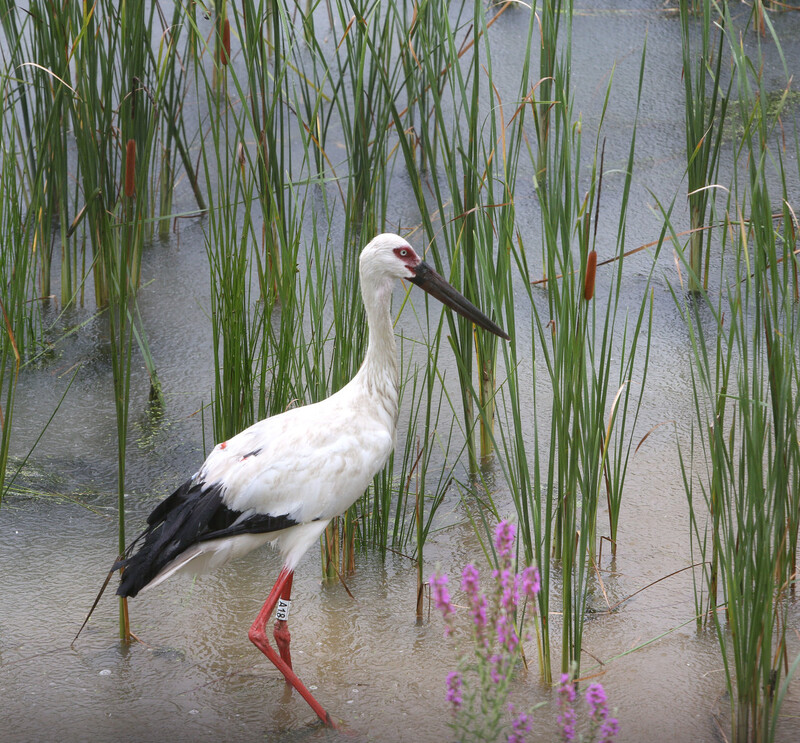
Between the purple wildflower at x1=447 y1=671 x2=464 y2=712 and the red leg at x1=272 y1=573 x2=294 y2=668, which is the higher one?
the purple wildflower at x1=447 y1=671 x2=464 y2=712

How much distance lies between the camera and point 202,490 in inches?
104

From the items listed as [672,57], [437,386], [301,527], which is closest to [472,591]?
[301,527]

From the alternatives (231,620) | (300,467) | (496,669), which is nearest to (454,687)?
(496,669)

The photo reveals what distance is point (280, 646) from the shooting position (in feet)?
8.37

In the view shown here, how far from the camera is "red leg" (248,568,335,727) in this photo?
7.83 feet

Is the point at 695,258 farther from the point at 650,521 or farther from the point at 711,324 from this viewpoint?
the point at 650,521

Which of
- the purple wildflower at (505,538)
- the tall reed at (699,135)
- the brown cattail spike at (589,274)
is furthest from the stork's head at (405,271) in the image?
the tall reed at (699,135)

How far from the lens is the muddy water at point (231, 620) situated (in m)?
2.36

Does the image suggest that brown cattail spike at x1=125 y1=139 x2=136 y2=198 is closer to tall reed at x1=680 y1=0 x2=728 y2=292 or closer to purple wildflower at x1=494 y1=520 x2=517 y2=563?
purple wildflower at x1=494 y1=520 x2=517 y2=563

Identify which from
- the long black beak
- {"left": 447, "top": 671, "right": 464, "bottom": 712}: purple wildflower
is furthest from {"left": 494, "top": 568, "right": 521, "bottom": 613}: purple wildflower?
the long black beak

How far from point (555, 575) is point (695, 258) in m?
1.92

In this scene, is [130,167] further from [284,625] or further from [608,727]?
[608,727]

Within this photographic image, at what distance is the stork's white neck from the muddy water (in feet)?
1.82

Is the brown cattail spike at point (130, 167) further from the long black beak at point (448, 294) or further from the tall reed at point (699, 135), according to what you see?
the tall reed at point (699, 135)
